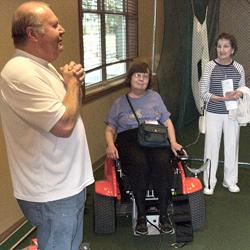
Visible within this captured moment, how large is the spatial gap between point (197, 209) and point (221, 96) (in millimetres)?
961

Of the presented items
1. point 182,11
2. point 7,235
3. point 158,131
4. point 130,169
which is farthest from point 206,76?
point 7,235

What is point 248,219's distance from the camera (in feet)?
9.92

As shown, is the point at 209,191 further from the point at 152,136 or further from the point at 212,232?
the point at 152,136

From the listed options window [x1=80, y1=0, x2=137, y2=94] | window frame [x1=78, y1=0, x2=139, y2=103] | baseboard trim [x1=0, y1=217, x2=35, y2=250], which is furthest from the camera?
window [x1=80, y1=0, x2=137, y2=94]

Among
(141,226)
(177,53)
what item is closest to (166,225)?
(141,226)

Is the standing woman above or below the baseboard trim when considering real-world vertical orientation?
above

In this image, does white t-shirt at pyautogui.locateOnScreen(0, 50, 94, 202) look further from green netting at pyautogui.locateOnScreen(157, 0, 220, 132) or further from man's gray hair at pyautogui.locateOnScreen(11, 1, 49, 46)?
green netting at pyautogui.locateOnScreen(157, 0, 220, 132)

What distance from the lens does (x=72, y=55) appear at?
11.7ft

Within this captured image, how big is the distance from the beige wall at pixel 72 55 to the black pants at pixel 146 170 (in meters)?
0.83

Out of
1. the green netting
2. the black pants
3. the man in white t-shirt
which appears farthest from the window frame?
the man in white t-shirt

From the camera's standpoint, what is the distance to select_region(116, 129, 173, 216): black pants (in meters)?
2.58

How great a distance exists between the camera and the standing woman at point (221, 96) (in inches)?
126

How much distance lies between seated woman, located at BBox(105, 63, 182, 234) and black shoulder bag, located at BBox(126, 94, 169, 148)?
42 mm

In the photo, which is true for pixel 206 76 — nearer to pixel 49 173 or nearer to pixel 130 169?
pixel 130 169
